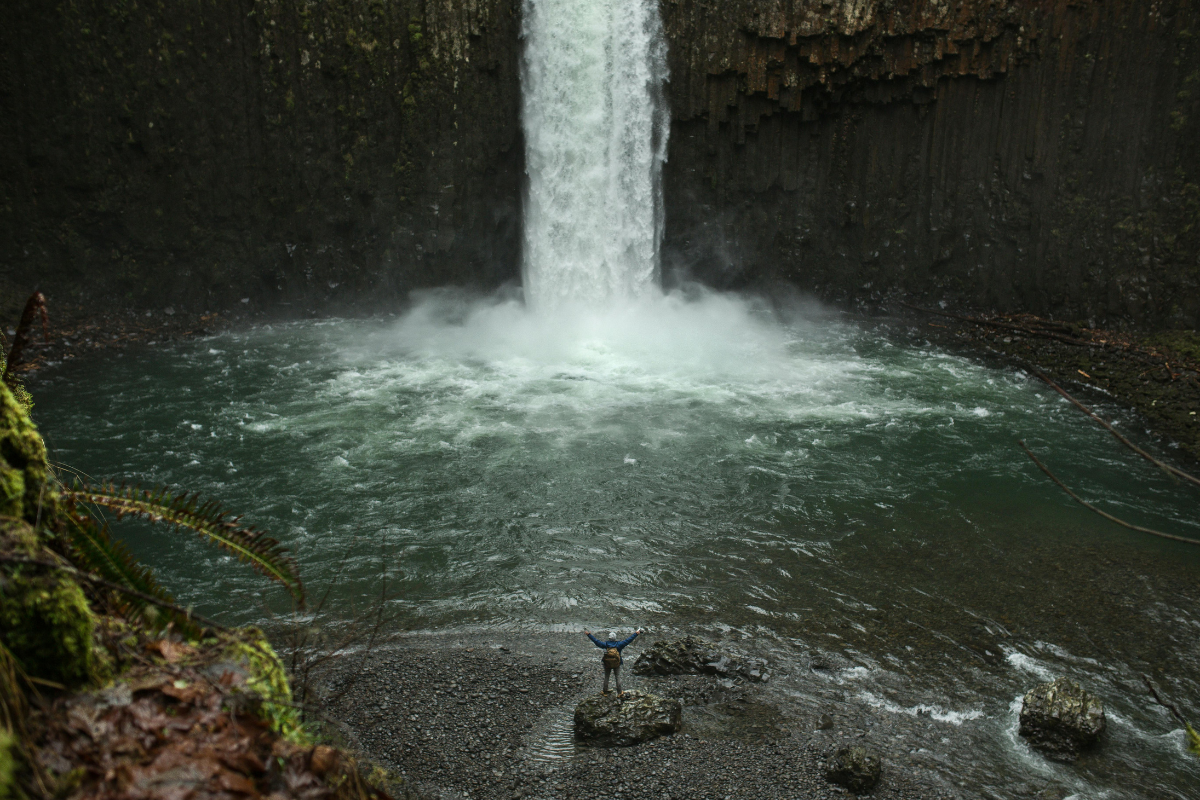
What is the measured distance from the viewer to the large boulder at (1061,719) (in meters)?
6.44

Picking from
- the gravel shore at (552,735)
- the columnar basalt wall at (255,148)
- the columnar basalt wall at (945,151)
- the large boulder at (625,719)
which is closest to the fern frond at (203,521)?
the gravel shore at (552,735)

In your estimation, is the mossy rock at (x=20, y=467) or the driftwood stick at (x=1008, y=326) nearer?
the mossy rock at (x=20, y=467)

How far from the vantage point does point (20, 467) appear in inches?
116

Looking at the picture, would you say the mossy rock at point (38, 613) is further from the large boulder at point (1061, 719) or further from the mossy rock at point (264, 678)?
the large boulder at point (1061, 719)

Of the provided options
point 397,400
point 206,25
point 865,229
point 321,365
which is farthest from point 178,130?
point 865,229

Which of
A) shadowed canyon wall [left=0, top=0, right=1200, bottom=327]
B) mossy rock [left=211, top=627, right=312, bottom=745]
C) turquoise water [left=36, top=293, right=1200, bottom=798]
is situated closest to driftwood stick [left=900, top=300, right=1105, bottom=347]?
shadowed canyon wall [left=0, top=0, right=1200, bottom=327]

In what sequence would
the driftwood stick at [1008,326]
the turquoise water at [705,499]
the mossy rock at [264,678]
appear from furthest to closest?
the driftwood stick at [1008,326], the turquoise water at [705,499], the mossy rock at [264,678]

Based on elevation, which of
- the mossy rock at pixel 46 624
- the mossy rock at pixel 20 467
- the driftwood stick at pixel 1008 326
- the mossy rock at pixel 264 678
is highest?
the mossy rock at pixel 20 467

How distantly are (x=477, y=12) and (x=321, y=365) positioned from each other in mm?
A: 8737

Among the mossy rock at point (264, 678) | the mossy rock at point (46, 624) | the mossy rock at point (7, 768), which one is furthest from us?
the mossy rock at point (264, 678)

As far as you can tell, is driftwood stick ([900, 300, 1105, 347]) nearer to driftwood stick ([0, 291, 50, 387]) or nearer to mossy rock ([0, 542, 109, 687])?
driftwood stick ([0, 291, 50, 387])

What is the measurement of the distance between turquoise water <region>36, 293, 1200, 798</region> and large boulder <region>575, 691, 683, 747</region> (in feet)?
5.82

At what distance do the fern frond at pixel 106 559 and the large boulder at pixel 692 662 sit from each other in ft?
15.6

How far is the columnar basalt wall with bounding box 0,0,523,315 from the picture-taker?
57.4ft
